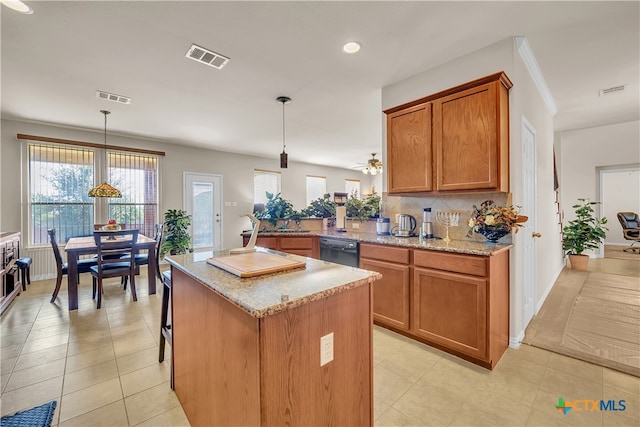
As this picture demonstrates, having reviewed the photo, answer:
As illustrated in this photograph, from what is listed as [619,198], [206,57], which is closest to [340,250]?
[206,57]

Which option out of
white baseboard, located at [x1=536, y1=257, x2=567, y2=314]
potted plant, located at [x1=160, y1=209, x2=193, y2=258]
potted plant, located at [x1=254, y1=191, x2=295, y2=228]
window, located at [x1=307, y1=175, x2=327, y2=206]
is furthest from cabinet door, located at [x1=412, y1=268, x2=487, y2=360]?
window, located at [x1=307, y1=175, x2=327, y2=206]

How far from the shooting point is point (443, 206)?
2875 millimetres

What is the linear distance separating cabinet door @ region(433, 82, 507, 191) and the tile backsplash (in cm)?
31

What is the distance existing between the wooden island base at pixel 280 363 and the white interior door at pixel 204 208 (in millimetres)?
5272

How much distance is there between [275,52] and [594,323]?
404 centimetres

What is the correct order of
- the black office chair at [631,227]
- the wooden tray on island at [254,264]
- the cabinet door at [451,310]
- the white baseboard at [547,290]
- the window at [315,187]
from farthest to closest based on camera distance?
1. the window at [315,187]
2. the black office chair at [631,227]
3. the white baseboard at [547,290]
4. the cabinet door at [451,310]
5. the wooden tray on island at [254,264]

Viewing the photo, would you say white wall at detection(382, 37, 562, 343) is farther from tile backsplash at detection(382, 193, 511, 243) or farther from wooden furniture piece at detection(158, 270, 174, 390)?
wooden furniture piece at detection(158, 270, 174, 390)

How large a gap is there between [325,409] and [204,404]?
0.65 m

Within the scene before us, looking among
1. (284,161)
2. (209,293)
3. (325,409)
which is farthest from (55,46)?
(325,409)

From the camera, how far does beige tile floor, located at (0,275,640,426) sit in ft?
5.36

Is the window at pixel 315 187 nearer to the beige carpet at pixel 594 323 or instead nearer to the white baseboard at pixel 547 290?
the white baseboard at pixel 547 290

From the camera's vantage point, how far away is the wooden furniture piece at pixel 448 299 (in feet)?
6.79

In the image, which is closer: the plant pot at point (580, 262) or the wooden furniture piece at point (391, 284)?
the wooden furniture piece at point (391, 284)

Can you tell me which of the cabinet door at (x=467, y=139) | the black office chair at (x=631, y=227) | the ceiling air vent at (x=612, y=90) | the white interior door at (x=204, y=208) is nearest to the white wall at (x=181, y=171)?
the white interior door at (x=204, y=208)
